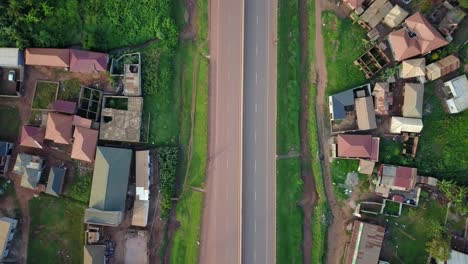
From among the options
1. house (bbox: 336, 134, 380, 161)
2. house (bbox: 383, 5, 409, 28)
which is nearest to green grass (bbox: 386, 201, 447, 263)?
house (bbox: 336, 134, 380, 161)

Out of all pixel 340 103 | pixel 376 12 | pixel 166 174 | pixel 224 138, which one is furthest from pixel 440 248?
pixel 166 174

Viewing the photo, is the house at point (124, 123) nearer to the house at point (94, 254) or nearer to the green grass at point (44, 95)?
the green grass at point (44, 95)

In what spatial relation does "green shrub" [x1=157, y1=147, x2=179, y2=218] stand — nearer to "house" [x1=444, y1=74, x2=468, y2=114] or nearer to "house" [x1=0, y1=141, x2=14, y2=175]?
"house" [x1=0, y1=141, x2=14, y2=175]

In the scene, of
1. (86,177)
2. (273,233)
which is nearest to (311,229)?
(273,233)

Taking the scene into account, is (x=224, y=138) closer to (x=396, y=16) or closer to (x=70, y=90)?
(x=70, y=90)

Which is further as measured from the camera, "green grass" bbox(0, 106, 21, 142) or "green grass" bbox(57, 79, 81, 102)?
"green grass" bbox(0, 106, 21, 142)

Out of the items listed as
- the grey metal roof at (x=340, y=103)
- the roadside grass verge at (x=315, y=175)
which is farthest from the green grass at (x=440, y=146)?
the roadside grass verge at (x=315, y=175)

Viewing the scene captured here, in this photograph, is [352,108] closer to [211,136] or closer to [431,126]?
[431,126]
